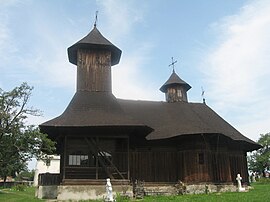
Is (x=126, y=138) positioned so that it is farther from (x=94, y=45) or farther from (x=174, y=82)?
(x=174, y=82)

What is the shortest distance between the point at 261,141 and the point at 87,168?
2014 inches

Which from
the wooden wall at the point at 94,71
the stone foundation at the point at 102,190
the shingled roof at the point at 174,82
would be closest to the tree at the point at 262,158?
the shingled roof at the point at 174,82

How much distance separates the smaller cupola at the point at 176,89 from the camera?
95.2ft

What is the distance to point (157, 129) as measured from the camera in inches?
861

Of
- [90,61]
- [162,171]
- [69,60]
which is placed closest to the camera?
[162,171]

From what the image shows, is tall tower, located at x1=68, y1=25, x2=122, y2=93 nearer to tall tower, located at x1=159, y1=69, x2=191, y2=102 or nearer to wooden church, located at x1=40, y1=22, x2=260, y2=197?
wooden church, located at x1=40, y1=22, x2=260, y2=197

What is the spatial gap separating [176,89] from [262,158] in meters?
37.5

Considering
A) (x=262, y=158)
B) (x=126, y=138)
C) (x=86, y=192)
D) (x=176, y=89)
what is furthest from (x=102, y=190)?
(x=262, y=158)

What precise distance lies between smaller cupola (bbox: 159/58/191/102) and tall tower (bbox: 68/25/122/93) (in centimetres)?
760

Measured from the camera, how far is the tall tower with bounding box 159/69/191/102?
95.2 feet

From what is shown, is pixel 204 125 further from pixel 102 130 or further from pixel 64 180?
pixel 64 180

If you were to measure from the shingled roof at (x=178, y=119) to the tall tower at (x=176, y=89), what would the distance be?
2.37m

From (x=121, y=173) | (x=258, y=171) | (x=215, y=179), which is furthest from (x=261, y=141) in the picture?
(x=121, y=173)

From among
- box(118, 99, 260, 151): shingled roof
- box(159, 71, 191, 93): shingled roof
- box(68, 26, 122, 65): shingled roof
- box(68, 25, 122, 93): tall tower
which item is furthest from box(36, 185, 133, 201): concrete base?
box(159, 71, 191, 93): shingled roof
